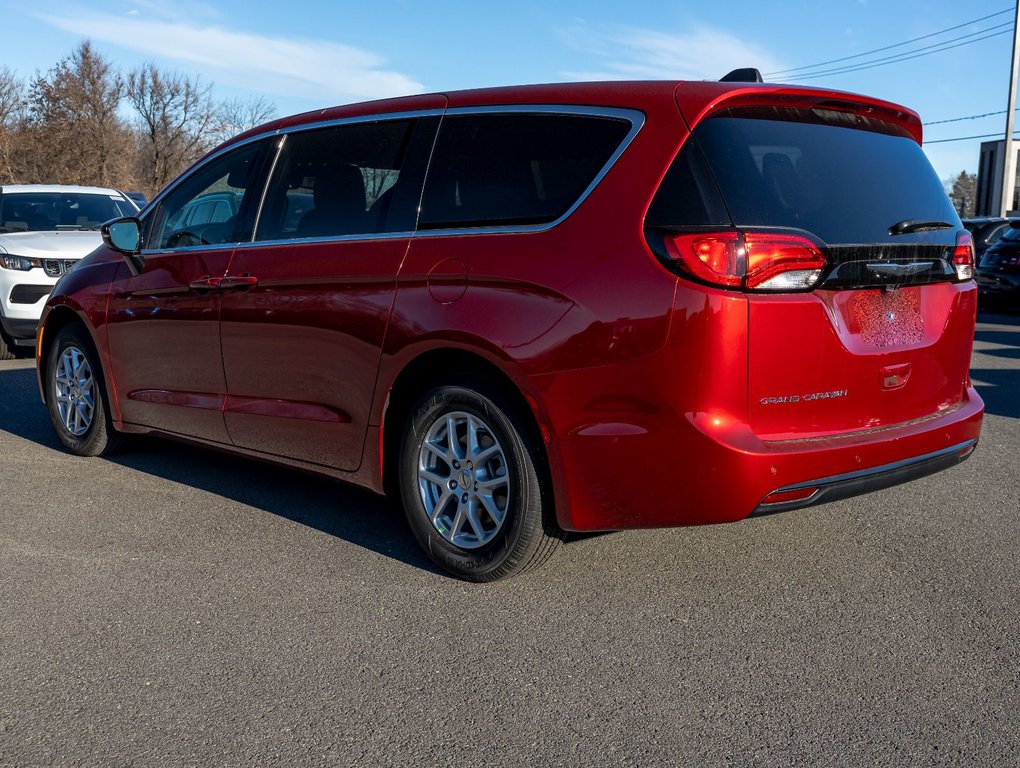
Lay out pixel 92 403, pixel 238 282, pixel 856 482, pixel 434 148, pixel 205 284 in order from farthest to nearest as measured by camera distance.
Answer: pixel 92 403 → pixel 205 284 → pixel 238 282 → pixel 434 148 → pixel 856 482

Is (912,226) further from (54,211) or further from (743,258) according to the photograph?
(54,211)

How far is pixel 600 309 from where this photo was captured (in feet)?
11.8

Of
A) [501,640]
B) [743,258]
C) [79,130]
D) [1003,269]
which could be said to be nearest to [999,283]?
[1003,269]

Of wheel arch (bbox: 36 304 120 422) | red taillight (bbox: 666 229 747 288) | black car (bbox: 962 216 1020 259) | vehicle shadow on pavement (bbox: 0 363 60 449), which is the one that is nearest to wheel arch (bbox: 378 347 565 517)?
red taillight (bbox: 666 229 747 288)

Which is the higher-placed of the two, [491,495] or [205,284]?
[205,284]

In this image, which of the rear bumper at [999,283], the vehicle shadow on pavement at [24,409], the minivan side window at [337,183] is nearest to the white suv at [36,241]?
the vehicle shadow on pavement at [24,409]

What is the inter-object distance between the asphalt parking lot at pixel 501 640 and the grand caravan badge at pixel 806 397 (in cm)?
77

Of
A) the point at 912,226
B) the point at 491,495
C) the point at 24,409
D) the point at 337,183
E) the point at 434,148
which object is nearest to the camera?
the point at 912,226

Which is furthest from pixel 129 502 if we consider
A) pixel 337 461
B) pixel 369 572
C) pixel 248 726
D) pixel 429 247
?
pixel 248 726

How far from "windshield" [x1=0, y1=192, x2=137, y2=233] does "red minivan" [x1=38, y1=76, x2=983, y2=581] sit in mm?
7287

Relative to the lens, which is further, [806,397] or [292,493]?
[292,493]

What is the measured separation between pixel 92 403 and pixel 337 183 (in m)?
2.38

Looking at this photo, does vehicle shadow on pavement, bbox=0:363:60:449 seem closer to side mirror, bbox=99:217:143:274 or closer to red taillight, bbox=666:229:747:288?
side mirror, bbox=99:217:143:274

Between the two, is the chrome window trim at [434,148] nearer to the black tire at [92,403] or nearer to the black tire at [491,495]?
the black tire at [491,495]
